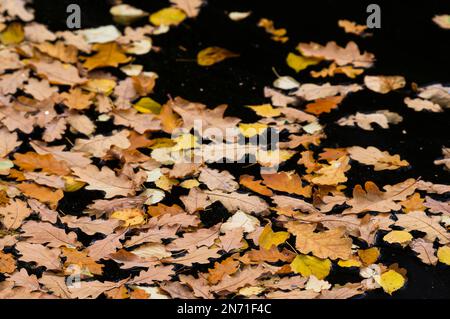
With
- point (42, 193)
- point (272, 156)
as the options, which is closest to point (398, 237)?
point (272, 156)

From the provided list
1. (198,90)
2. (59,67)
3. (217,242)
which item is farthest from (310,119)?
(59,67)

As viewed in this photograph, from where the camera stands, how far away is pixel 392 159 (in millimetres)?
3004

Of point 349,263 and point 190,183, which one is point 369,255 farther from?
point 190,183

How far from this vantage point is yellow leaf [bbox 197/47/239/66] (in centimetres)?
383

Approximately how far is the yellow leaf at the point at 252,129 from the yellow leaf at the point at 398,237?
0.94 meters

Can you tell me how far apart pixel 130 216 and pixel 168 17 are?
202cm

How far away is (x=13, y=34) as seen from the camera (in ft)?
13.1

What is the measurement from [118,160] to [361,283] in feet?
4.44

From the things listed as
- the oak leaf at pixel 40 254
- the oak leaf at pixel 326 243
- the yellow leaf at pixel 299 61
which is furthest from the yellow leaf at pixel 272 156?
the oak leaf at pixel 40 254

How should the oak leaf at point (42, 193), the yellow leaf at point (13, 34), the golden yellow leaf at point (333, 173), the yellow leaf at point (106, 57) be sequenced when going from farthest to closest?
the yellow leaf at point (13, 34), the yellow leaf at point (106, 57), the golden yellow leaf at point (333, 173), the oak leaf at point (42, 193)

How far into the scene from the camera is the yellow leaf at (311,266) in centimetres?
238

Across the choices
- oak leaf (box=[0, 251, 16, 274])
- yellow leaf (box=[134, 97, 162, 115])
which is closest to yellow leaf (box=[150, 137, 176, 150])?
yellow leaf (box=[134, 97, 162, 115])

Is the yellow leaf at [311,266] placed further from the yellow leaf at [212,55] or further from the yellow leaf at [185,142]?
the yellow leaf at [212,55]

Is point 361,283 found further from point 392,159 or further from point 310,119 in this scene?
point 310,119
